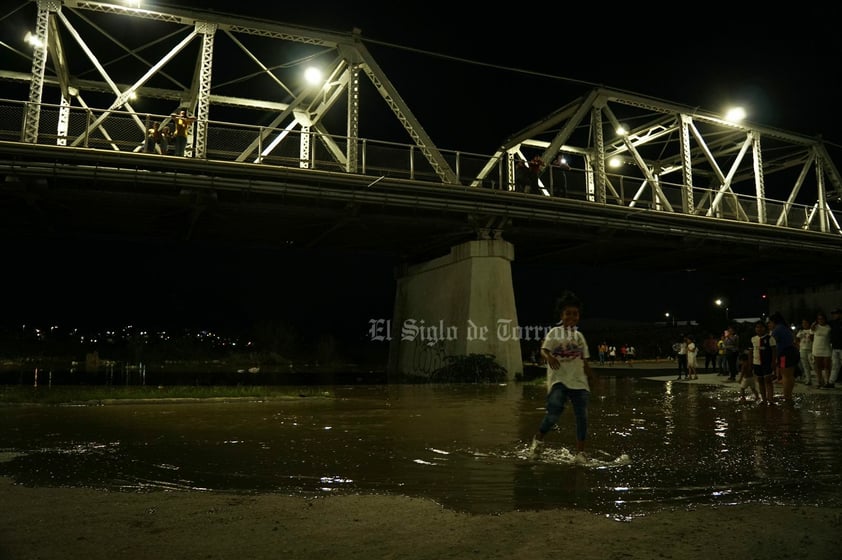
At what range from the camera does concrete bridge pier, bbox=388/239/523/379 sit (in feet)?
70.7

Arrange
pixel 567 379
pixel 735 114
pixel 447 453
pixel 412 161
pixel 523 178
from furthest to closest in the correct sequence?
pixel 735 114
pixel 523 178
pixel 412 161
pixel 447 453
pixel 567 379

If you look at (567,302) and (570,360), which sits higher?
(567,302)

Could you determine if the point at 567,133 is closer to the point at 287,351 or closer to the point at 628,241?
the point at 628,241

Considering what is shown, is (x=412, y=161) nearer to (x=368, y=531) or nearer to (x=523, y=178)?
(x=523, y=178)

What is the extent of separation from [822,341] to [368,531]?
14.5 meters

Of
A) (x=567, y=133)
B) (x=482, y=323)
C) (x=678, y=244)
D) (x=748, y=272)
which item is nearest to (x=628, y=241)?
(x=678, y=244)

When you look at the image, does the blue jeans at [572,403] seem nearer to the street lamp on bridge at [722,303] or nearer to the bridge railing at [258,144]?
the bridge railing at [258,144]

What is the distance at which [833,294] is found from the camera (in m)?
38.0

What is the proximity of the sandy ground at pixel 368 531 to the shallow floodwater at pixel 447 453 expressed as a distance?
39cm

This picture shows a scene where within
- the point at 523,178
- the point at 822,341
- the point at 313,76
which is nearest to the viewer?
the point at 822,341

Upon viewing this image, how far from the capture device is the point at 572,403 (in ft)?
21.7

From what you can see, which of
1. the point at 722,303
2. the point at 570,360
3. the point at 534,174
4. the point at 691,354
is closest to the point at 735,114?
the point at 534,174

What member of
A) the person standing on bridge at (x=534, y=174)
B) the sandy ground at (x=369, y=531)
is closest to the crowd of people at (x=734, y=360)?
the sandy ground at (x=369, y=531)

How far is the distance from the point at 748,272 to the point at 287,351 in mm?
30336
